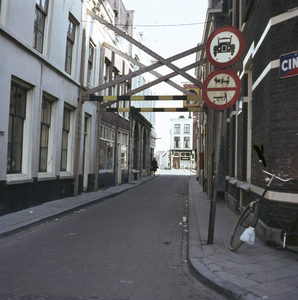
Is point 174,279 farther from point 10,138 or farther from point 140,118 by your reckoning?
point 140,118

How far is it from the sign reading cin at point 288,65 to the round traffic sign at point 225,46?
664 millimetres

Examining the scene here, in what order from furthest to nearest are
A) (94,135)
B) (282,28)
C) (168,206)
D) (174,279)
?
A: 1. (94,135)
2. (168,206)
3. (282,28)
4. (174,279)

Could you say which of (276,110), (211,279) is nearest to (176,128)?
(276,110)

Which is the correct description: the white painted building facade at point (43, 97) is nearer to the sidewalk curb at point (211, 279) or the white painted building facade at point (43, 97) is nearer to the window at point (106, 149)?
the window at point (106, 149)

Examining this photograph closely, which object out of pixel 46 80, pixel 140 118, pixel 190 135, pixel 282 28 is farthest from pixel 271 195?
pixel 190 135

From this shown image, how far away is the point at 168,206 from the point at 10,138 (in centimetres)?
532

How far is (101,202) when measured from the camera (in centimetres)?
1169

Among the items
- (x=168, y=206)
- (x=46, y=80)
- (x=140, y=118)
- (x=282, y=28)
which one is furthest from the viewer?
(x=140, y=118)

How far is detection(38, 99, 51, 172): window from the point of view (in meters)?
10.1

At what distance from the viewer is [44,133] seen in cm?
1032

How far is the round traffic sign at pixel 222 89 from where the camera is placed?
5.34m

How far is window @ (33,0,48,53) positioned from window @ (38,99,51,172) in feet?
5.46

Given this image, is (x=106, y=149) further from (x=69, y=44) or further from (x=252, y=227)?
(x=252, y=227)

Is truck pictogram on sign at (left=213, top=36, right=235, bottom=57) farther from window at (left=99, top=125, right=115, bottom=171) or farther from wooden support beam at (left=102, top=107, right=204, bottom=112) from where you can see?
window at (left=99, top=125, right=115, bottom=171)
